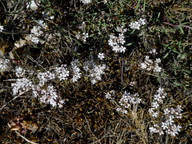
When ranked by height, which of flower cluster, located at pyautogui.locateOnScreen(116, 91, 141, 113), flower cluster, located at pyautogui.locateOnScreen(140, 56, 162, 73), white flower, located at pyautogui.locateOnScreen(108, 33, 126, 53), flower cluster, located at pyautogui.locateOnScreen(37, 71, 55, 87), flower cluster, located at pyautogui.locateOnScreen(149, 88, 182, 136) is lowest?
flower cluster, located at pyautogui.locateOnScreen(149, 88, 182, 136)

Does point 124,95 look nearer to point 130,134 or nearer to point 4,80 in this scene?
point 130,134

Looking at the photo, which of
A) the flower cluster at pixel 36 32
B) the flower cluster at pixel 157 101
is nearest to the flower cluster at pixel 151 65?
the flower cluster at pixel 157 101

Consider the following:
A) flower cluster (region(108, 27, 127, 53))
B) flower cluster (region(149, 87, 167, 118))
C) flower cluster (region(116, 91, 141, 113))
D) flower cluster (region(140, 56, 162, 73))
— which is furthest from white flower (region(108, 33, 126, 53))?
flower cluster (region(149, 87, 167, 118))

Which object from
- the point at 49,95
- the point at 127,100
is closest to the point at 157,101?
the point at 127,100

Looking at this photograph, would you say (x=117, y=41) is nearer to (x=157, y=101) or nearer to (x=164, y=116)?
(x=157, y=101)

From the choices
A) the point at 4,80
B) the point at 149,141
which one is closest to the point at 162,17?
the point at 149,141

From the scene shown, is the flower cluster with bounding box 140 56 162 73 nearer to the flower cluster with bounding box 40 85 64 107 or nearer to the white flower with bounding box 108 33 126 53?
the white flower with bounding box 108 33 126 53

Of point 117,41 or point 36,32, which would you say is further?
point 36,32
